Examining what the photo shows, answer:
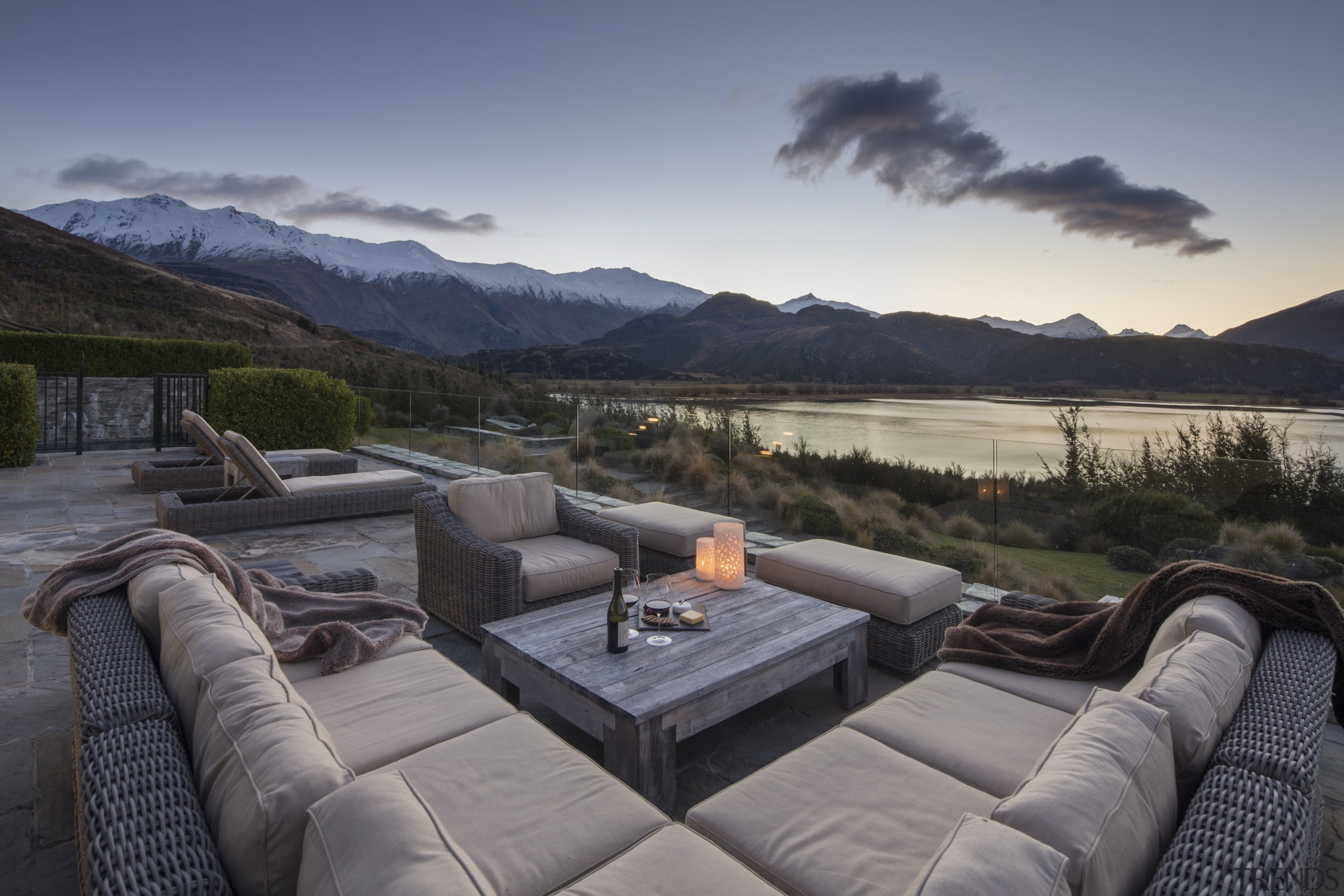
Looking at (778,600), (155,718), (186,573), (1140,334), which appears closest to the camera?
(155,718)

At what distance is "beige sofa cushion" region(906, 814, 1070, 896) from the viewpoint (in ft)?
2.31

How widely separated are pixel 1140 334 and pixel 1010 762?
23.4 meters

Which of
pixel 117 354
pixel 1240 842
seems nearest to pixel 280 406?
pixel 117 354

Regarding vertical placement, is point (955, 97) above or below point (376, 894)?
above

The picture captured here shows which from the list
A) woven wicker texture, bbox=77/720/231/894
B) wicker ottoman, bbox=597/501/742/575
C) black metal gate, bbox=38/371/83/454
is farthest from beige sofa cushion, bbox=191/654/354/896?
black metal gate, bbox=38/371/83/454

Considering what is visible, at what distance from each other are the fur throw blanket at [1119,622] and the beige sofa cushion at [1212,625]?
6 centimetres

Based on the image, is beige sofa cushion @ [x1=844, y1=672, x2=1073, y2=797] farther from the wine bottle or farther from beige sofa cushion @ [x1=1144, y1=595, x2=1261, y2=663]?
the wine bottle

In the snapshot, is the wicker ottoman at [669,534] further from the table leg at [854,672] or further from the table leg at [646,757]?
the table leg at [646,757]

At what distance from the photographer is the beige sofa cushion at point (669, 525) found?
352 cm

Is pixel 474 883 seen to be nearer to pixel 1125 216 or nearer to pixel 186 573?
pixel 186 573

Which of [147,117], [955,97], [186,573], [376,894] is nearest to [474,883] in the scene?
[376,894]

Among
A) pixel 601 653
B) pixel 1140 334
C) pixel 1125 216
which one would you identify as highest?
pixel 1125 216

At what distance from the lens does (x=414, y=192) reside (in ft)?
50.0

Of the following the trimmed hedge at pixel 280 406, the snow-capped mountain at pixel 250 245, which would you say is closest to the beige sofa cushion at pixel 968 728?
the trimmed hedge at pixel 280 406
